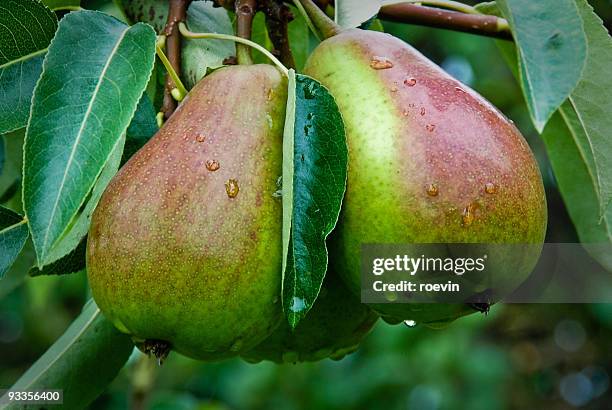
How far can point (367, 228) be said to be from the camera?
2.94ft

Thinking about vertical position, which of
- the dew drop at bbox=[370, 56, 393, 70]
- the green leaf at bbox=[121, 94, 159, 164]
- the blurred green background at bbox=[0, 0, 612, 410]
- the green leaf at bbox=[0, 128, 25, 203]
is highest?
the dew drop at bbox=[370, 56, 393, 70]

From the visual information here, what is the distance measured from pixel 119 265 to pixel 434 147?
1.06ft

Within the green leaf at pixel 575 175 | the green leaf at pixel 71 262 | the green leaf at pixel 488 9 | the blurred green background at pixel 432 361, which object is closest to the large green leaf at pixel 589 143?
the green leaf at pixel 575 175

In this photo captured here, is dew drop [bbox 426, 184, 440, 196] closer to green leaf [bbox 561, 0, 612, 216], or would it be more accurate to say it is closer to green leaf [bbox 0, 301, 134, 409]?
green leaf [bbox 561, 0, 612, 216]

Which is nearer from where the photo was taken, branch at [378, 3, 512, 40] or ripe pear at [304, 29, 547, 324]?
ripe pear at [304, 29, 547, 324]

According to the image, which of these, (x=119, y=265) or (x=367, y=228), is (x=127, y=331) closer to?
(x=119, y=265)

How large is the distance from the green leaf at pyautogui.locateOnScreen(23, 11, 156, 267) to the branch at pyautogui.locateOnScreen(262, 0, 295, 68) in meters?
0.23

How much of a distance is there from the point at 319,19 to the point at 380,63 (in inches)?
6.4

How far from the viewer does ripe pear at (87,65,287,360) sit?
0.85m

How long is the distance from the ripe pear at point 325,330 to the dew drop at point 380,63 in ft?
0.75

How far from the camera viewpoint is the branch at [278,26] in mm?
1122

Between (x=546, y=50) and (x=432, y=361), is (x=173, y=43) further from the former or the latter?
(x=432, y=361)

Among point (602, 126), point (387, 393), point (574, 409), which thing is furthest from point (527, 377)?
point (602, 126)

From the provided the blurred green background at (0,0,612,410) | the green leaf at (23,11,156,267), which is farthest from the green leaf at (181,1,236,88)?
the blurred green background at (0,0,612,410)
